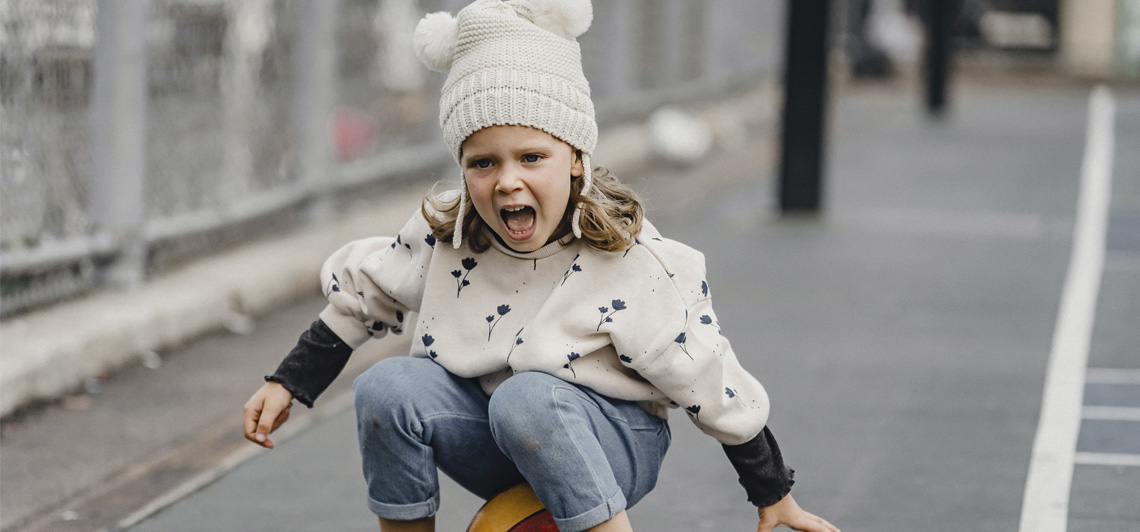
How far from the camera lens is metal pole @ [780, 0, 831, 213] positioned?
9.59 metres

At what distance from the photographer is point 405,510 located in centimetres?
293

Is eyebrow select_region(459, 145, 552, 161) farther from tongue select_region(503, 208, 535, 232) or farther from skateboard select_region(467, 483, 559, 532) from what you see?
skateboard select_region(467, 483, 559, 532)

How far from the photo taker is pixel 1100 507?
155 inches

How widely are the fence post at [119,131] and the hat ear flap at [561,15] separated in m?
3.37

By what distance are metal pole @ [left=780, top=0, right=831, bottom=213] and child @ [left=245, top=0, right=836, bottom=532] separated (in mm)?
6758

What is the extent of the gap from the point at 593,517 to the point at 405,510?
411 millimetres

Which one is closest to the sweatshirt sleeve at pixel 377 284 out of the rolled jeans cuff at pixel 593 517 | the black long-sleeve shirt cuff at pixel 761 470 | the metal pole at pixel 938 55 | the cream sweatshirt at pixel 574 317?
the cream sweatshirt at pixel 574 317

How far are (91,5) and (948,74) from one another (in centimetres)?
1354

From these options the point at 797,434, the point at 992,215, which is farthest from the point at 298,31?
the point at 992,215

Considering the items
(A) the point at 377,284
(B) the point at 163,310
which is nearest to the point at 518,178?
(A) the point at 377,284

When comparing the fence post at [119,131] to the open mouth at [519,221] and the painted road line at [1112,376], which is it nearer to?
the open mouth at [519,221]

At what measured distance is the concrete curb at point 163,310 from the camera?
494 cm

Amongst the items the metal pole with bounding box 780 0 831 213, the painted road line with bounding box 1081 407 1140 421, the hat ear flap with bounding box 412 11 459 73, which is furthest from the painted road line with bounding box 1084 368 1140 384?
the metal pole with bounding box 780 0 831 213

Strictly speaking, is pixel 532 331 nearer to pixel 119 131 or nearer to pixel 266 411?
pixel 266 411
